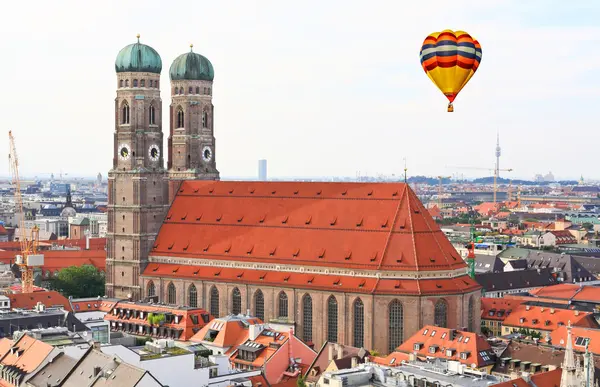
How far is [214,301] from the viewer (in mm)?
135875

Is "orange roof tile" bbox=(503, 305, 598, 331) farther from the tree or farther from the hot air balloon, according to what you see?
the tree

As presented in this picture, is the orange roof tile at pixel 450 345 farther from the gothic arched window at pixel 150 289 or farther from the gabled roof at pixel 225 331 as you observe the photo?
the gothic arched window at pixel 150 289

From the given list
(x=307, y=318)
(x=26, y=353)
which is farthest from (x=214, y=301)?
(x=26, y=353)

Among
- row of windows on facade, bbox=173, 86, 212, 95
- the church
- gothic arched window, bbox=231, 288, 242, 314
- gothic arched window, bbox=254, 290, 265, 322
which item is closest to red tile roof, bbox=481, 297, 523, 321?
the church

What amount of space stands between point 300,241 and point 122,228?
1113 inches

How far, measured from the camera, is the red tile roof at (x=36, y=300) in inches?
5197

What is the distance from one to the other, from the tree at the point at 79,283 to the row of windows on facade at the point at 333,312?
29.5m

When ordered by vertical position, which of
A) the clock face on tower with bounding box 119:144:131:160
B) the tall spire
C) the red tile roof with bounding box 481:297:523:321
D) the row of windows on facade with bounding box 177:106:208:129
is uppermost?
the row of windows on facade with bounding box 177:106:208:129

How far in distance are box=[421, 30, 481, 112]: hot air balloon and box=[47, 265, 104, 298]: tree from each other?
77.9 m

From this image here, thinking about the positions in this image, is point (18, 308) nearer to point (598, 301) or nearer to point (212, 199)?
point (212, 199)

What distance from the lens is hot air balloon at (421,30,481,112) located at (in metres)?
99.9

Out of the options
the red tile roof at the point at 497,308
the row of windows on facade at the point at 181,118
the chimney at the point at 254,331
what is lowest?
the red tile roof at the point at 497,308

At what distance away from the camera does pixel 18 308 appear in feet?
425

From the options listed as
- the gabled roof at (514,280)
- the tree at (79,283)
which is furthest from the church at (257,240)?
the gabled roof at (514,280)
